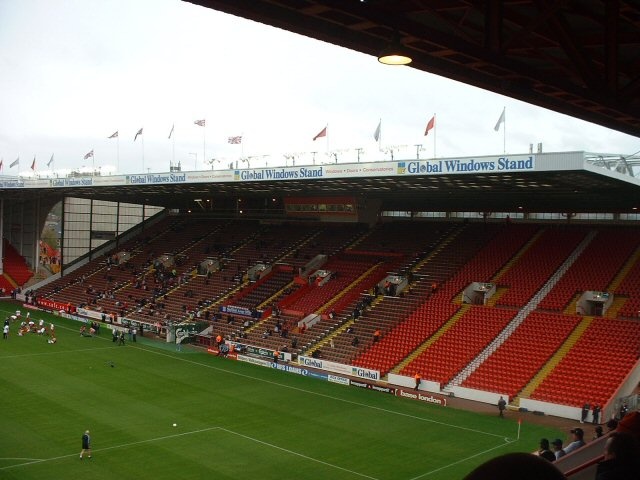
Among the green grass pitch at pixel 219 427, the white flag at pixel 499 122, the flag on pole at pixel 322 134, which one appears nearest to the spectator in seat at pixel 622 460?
the green grass pitch at pixel 219 427

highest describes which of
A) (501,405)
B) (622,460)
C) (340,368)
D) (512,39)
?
(512,39)

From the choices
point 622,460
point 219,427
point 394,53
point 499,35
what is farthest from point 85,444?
point 622,460

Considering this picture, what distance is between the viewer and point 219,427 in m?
26.9

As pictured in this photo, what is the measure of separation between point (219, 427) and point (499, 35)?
21.7m

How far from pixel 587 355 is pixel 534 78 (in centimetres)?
2636

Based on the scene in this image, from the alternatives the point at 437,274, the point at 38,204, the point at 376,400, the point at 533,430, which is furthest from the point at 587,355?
the point at 38,204

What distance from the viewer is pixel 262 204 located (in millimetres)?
64625

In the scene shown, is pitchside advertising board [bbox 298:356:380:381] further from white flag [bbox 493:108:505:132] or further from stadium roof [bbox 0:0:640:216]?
stadium roof [bbox 0:0:640:216]

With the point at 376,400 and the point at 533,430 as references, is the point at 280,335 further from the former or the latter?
the point at 533,430

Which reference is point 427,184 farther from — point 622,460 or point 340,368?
point 622,460

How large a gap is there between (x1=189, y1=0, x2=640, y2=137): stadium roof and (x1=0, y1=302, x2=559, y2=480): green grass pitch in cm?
1474

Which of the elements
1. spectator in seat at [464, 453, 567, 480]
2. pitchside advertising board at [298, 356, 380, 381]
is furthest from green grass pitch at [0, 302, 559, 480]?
spectator in seat at [464, 453, 567, 480]

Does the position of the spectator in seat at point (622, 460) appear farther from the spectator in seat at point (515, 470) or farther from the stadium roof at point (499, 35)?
the stadium roof at point (499, 35)

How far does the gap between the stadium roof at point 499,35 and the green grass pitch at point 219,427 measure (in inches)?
580
